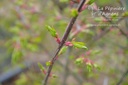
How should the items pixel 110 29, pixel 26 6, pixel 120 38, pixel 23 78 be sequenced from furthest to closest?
pixel 23 78, pixel 120 38, pixel 26 6, pixel 110 29

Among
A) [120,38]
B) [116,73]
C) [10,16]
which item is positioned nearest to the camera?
[116,73]

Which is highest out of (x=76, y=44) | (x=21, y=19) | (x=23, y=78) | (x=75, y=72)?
(x=76, y=44)

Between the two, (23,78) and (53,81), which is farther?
(23,78)

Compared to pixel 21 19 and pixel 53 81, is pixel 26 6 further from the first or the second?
pixel 53 81

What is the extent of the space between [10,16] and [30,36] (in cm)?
127

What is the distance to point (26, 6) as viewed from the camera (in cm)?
198

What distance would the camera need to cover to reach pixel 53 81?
250 cm

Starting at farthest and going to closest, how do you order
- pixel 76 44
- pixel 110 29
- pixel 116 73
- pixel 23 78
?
pixel 23 78 < pixel 116 73 < pixel 110 29 < pixel 76 44

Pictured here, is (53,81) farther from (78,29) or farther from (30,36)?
(78,29)

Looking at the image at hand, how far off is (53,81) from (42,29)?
0.51 meters

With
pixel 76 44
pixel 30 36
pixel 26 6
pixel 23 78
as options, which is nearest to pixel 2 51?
pixel 23 78

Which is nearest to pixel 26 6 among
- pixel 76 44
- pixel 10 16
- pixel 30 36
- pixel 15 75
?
pixel 30 36

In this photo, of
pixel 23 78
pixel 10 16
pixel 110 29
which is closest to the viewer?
pixel 110 29

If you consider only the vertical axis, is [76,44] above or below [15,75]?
above
